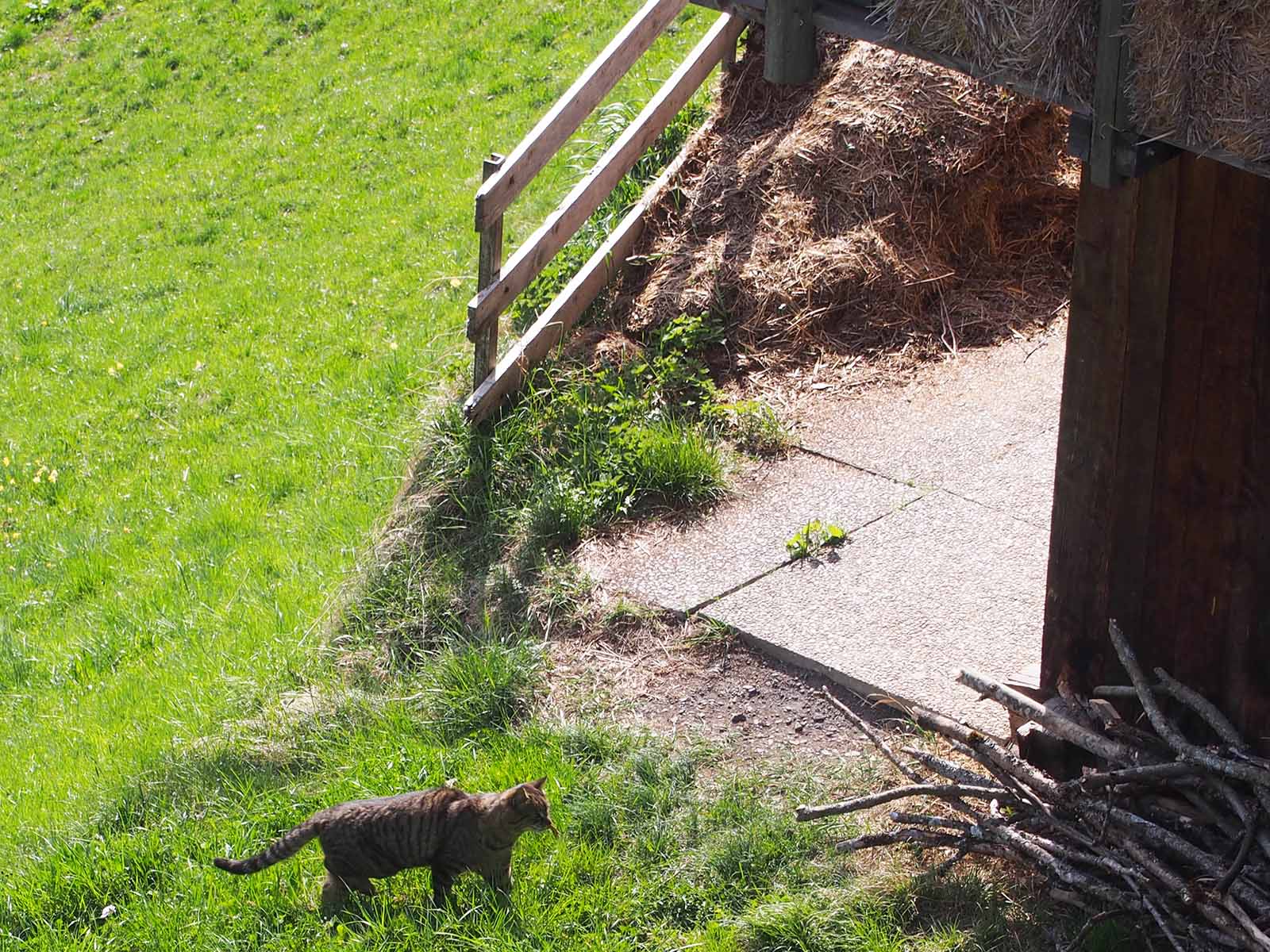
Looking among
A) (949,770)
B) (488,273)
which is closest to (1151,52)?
(949,770)

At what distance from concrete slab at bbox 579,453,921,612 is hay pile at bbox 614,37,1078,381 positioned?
0.97 meters

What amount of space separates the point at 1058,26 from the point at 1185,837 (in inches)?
97.3

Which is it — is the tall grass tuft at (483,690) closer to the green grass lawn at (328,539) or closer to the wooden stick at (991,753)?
the green grass lawn at (328,539)

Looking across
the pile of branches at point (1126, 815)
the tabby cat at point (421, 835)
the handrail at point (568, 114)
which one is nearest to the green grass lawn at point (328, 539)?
A: the tabby cat at point (421, 835)

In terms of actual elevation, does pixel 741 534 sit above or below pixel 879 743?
below

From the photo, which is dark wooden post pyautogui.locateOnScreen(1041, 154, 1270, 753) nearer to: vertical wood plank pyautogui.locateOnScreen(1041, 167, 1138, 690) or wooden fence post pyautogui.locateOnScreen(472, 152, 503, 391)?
vertical wood plank pyautogui.locateOnScreen(1041, 167, 1138, 690)

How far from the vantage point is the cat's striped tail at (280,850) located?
16.9ft

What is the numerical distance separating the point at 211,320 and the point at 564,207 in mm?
5354

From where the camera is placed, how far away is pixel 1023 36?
393 centimetres

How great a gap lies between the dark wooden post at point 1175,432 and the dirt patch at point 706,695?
1.30 meters

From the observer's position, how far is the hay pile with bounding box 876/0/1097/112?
3.81m

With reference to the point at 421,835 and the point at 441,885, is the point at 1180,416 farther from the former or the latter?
the point at 441,885

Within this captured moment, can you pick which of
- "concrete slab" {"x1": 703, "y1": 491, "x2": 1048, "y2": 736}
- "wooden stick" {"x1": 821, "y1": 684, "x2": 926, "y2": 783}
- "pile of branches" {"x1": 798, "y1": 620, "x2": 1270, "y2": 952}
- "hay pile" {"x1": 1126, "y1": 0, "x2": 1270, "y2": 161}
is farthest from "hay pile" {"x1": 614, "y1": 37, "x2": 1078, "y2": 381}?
"hay pile" {"x1": 1126, "y1": 0, "x2": 1270, "y2": 161}

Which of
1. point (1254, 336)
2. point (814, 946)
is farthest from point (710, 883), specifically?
point (1254, 336)
